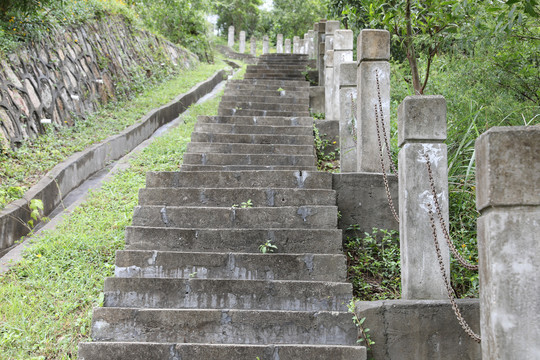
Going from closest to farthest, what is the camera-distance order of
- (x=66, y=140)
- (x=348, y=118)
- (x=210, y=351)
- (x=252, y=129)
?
(x=210, y=351), (x=348, y=118), (x=252, y=129), (x=66, y=140)

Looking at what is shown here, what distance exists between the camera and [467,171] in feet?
17.0

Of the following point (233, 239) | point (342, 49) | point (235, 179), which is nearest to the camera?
point (233, 239)

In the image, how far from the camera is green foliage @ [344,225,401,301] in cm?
457

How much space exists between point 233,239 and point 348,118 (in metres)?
2.32

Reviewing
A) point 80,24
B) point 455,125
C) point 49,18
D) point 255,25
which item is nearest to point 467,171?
point 455,125

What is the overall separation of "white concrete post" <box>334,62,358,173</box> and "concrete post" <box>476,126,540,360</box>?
396 cm

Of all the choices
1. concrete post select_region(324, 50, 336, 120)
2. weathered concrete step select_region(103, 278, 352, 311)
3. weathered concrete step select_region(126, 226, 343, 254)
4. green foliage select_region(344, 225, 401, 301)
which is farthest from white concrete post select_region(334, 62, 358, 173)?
weathered concrete step select_region(103, 278, 352, 311)

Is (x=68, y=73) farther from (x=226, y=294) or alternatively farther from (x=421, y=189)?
(x=421, y=189)

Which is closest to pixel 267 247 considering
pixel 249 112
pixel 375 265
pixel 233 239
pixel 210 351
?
pixel 233 239

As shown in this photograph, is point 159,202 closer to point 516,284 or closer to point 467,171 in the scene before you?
point 467,171

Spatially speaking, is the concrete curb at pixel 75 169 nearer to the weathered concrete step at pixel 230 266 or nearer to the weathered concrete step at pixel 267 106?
the weathered concrete step at pixel 267 106

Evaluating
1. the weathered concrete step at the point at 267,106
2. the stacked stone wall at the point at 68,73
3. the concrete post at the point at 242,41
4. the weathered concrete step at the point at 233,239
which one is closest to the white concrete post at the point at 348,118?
the weathered concrete step at the point at 233,239

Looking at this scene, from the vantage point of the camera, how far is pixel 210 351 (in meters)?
3.86

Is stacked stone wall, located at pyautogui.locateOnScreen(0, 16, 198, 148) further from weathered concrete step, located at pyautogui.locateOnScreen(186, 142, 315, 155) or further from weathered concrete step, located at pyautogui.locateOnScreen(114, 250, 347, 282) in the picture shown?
weathered concrete step, located at pyautogui.locateOnScreen(114, 250, 347, 282)
